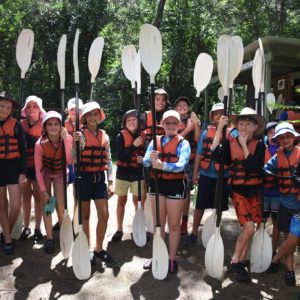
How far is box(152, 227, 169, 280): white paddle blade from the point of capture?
134 inches

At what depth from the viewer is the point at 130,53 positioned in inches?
181

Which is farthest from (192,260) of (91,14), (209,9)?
(209,9)

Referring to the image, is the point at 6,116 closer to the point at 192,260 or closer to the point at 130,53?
the point at 130,53

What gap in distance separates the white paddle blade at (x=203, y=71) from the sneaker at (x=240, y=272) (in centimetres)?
203

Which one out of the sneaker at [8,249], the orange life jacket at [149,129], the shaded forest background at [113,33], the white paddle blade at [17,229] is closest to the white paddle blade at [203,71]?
the orange life jacket at [149,129]

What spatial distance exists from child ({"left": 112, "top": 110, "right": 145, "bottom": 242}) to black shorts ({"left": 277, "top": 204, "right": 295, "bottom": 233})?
159cm

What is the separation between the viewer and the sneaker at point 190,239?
429 cm

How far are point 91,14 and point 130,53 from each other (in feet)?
37.4

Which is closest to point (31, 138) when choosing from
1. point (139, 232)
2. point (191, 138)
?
point (139, 232)

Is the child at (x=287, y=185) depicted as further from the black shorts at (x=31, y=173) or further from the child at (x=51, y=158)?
the black shorts at (x=31, y=173)

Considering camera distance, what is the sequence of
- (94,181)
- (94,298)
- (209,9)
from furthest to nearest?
1. (209,9)
2. (94,181)
3. (94,298)

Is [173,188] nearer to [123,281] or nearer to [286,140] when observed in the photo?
[123,281]

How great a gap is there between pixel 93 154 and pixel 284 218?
193cm

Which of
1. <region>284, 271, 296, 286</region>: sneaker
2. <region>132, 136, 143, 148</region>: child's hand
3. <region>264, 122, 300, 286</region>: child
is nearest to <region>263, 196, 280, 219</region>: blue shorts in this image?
<region>264, 122, 300, 286</region>: child
